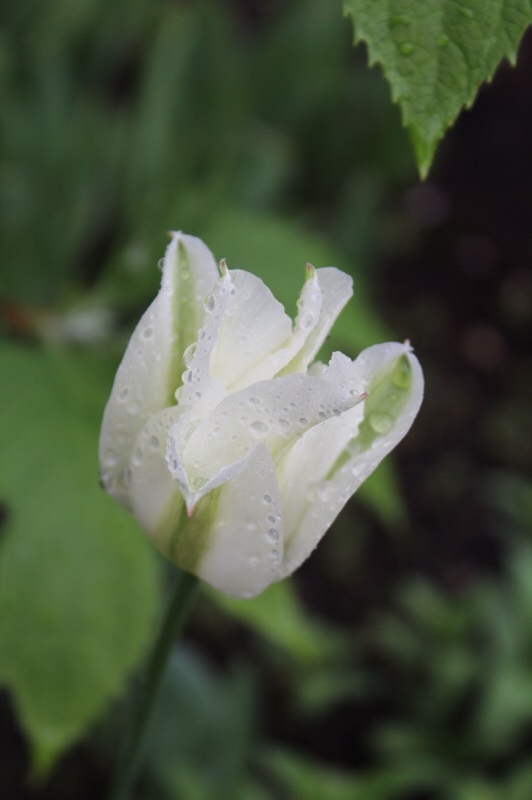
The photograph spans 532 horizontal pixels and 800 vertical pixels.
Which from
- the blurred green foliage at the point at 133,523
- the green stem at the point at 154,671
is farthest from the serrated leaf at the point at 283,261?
the green stem at the point at 154,671

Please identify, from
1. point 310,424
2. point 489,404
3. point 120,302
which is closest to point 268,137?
point 489,404

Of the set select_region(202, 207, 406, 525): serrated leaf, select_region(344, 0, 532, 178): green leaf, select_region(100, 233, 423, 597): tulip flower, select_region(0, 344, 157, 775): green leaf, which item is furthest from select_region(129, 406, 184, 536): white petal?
select_region(202, 207, 406, 525): serrated leaf

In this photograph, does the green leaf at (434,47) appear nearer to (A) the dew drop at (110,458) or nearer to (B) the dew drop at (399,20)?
(B) the dew drop at (399,20)

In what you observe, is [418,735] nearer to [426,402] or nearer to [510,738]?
[510,738]

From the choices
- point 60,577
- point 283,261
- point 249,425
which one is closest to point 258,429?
point 249,425

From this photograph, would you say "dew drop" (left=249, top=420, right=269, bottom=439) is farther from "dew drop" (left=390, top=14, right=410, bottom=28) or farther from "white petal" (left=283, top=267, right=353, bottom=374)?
"dew drop" (left=390, top=14, right=410, bottom=28)

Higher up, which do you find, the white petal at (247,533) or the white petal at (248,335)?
the white petal at (248,335)

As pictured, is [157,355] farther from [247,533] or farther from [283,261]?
[283,261]
